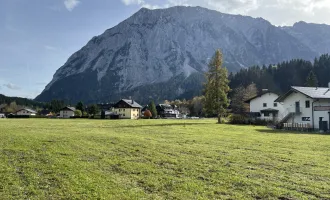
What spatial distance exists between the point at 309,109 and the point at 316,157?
36.9 m

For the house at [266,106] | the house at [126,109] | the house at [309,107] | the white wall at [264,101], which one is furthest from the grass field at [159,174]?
the house at [126,109]

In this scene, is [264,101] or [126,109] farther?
[126,109]

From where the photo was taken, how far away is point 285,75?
6462 inches

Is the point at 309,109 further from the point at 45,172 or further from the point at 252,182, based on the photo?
the point at 45,172

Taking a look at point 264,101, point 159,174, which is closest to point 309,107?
point 264,101

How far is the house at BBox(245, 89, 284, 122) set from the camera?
246 ft

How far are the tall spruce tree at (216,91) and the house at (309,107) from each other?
13.7 meters

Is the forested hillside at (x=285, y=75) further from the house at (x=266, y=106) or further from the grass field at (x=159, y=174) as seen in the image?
the grass field at (x=159, y=174)

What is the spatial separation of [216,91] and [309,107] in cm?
2014

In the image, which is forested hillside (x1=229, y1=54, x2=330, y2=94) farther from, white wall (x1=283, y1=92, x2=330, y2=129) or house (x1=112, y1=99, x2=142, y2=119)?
white wall (x1=283, y1=92, x2=330, y2=129)

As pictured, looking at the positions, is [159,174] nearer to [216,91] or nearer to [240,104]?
[216,91]

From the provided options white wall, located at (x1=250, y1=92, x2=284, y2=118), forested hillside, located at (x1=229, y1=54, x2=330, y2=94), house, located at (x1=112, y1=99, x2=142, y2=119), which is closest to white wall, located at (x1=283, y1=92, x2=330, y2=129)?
white wall, located at (x1=250, y1=92, x2=284, y2=118)

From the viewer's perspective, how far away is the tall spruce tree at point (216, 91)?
6538cm

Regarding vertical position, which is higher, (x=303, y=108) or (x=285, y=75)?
(x=285, y=75)
